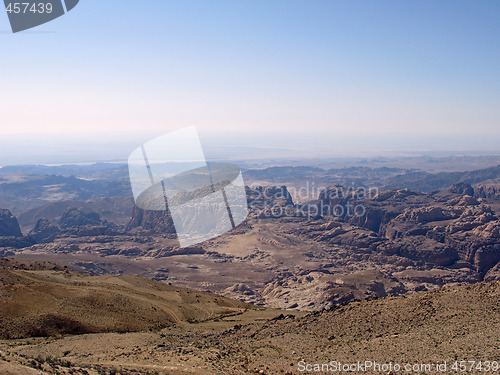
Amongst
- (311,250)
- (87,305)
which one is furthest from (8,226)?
(87,305)

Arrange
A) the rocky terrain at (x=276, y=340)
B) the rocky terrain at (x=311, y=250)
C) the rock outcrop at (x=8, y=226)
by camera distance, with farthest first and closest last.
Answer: the rock outcrop at (x=8, y=226), the rocky terrain at (x=311, y=250), the rocky terrain at (x=276, y=340)

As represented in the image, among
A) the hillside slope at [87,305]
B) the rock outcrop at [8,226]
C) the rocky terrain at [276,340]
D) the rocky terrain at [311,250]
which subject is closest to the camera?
the rocky terrain at [276,340]

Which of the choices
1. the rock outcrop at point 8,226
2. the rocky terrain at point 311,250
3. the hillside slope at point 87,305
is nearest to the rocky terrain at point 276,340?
the hillside slope at point 87,305

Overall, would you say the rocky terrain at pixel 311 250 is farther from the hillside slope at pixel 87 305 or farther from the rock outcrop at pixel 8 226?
the hillside slope at pixel 87 305

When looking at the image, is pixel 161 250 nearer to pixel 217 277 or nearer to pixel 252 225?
pixel 217 277

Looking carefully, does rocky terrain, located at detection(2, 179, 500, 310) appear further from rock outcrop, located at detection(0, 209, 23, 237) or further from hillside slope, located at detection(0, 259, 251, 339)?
hillside slope, located at detection(0, 259, 251, 339)

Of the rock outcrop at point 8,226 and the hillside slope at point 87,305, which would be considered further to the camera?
the rock outcrop at point 8,226

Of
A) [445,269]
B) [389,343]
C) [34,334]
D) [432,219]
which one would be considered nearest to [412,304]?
[389,343]

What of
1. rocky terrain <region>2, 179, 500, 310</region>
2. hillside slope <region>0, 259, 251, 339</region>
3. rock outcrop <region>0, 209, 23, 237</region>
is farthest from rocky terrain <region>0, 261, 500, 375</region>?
rock outcrop <region>0, 209, 23, 237</region>

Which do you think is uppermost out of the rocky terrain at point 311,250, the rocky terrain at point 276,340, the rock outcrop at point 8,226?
the rock outcrop at point 8,226

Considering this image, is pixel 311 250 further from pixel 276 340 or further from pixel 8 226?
pixel 8 226

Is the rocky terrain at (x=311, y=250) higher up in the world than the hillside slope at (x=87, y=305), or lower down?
lower down

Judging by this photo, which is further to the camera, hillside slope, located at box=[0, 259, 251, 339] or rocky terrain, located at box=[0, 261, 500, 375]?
hillside slope, located at box=[0, 259, 251, 339]
